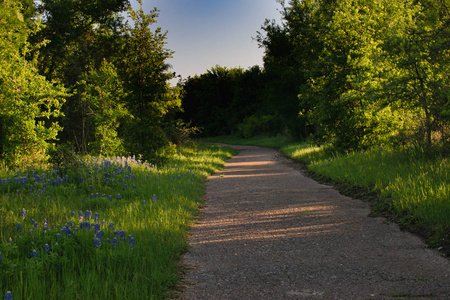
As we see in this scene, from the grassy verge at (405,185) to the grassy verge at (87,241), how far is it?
11.4ft

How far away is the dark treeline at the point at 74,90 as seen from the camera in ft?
29.6

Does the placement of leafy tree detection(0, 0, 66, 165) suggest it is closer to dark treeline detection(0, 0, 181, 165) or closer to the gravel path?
dark treeline detection(0, 0, 181, 165)

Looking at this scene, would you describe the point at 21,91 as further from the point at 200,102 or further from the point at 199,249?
the point at 200,102

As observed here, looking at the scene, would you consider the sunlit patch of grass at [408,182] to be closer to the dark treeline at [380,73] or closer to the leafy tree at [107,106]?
the dark treeline at [380,73]

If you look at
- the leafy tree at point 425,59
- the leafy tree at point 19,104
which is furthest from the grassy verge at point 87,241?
the leafy tree at point 425,59

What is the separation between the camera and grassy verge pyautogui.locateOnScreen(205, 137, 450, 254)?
5.05 metres

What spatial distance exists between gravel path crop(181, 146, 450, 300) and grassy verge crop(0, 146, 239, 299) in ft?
1.26

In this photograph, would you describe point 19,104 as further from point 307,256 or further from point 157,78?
point 307,256

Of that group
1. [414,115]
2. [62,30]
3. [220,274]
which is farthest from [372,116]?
[62,30]

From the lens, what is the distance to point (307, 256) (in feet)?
14.2

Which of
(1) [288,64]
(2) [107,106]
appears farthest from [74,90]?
(1) [288,64]

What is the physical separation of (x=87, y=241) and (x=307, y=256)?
2.66m

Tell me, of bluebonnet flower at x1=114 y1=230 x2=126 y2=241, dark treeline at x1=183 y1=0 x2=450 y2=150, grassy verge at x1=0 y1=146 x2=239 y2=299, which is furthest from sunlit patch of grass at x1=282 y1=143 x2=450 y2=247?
bluebonnet flower at x1=114 y1=230 x2=126 y2=241

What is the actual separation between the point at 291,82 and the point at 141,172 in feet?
74.2
